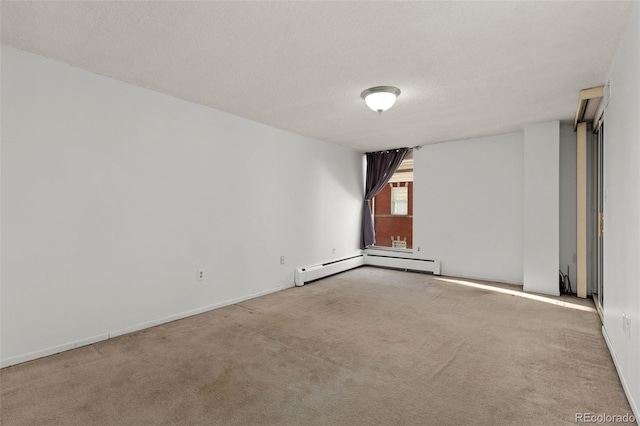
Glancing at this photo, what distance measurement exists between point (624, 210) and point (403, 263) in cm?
406

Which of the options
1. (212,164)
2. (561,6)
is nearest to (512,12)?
(561,6)

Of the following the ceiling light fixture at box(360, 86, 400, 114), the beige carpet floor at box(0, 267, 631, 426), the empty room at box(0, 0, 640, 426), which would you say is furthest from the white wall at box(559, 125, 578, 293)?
the ceiling light fixture at box(360, 86, 400, 114)

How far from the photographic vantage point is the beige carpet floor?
73.9 inches

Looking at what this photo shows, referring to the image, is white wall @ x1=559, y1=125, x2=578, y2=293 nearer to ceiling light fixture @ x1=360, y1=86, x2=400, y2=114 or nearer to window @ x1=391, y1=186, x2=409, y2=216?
ceiling light fixture @ x1=360, y1=86, x2=400, y2=114

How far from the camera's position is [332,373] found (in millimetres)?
2322

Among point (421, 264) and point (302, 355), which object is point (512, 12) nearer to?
point (302, 355)

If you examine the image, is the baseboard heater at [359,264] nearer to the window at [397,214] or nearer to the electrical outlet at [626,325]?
the window at [397,214]

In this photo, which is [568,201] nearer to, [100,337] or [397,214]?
[397,214]

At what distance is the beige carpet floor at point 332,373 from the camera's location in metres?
1.88

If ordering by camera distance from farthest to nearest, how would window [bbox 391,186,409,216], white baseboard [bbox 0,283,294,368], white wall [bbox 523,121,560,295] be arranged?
1. window [bbox 391,186,409,216]
2. white wall [bbox 523,121,560,295]
3. white baseboard [bbox 0,283,294,368]

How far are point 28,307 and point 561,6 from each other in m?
4.23

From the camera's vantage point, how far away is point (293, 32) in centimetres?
218

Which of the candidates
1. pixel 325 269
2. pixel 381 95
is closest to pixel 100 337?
pixel 325 269

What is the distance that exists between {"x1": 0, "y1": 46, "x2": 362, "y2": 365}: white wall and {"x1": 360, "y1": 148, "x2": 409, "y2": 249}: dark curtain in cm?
250
